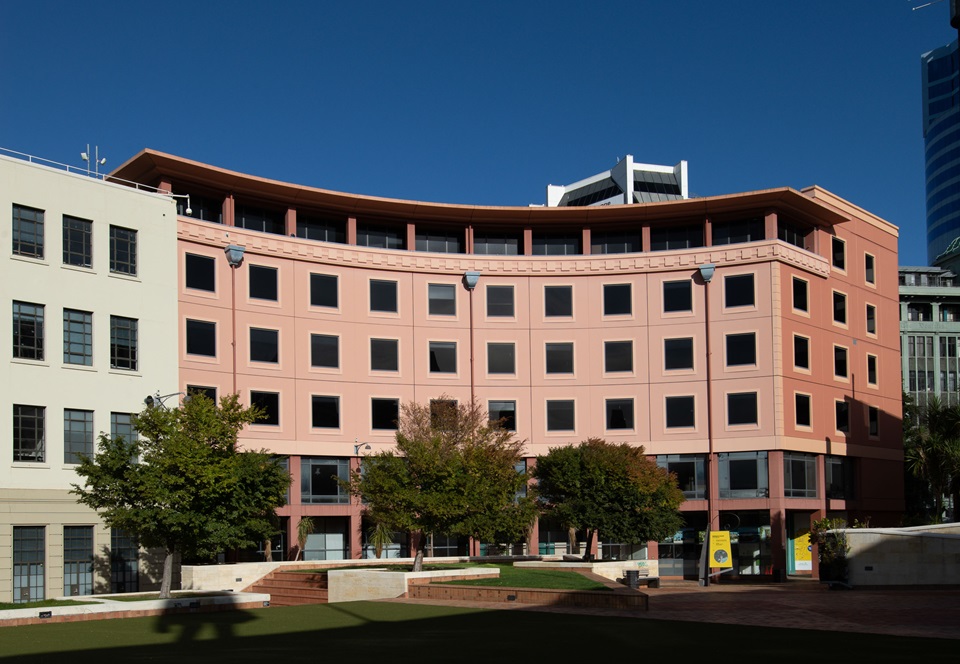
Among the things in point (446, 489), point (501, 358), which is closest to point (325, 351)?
point (501, 358)

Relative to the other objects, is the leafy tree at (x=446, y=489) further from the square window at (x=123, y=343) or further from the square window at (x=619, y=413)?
the square window at (x=619, y=413)

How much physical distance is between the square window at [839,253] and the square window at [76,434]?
40946 mm

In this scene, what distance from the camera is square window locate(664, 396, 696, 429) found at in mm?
58844

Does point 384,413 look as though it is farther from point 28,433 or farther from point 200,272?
point 28,433

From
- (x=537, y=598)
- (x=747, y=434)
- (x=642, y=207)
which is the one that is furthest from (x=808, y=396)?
(x=537, y=598)

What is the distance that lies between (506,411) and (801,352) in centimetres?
1581

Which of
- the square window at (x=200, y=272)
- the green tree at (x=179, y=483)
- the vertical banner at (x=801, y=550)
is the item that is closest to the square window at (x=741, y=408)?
the vertical banner at (x=801, y=550)

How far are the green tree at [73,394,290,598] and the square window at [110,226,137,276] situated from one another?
29.1 ft

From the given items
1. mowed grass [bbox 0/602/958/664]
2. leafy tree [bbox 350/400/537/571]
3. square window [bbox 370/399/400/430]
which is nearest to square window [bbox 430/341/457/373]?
square window [bbox 370/399/400/430]

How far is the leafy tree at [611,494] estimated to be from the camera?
171 ft

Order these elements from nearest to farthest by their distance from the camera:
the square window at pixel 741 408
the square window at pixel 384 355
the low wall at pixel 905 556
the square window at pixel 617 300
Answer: the low wall at pixel 905 556 → the square window at pixel 741 408 → the square window at pixel 384 355 → the square window at pixel 617 300

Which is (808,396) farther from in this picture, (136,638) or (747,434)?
(136,638)

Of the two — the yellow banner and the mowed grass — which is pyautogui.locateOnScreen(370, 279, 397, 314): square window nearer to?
the yellow banner

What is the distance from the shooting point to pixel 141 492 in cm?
3806
